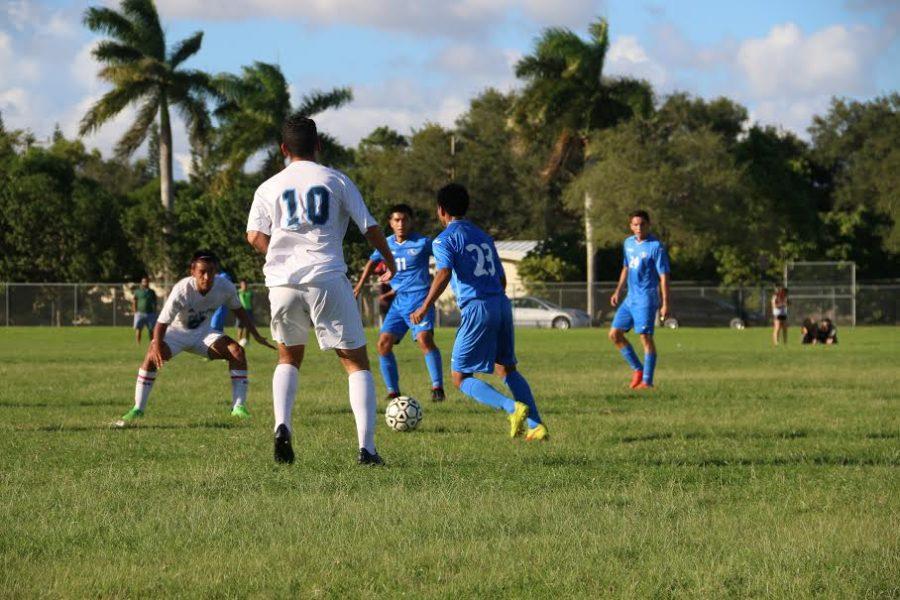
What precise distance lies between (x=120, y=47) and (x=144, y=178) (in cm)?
4815

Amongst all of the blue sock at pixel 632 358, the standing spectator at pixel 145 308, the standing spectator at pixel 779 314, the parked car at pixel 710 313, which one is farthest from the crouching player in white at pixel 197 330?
the parked car at pixel 710 313

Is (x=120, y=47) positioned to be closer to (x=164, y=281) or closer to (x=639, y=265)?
(x=164, y=281)

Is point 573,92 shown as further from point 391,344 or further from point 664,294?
Answer: point 391,344

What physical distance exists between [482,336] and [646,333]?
6089 mm

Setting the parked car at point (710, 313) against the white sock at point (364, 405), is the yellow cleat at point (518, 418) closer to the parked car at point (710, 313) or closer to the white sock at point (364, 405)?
the white sock at point (364, 405)

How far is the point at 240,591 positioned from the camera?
4.43m

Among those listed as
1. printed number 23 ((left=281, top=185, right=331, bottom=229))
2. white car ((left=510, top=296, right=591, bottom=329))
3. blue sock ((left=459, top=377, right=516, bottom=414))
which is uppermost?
printed number 23 ((left=281, top=185, right=331, bottom=229))

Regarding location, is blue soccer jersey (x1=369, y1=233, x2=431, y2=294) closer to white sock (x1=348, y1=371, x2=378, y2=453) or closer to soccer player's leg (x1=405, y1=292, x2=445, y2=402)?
soccer player's leg (x1=405, y1=292, x2=445, y2=402)

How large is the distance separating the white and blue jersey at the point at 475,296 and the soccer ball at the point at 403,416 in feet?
2.56

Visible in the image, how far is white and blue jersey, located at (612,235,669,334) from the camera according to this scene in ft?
49.2

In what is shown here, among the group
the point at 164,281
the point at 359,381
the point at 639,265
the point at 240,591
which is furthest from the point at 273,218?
the point at 164,281

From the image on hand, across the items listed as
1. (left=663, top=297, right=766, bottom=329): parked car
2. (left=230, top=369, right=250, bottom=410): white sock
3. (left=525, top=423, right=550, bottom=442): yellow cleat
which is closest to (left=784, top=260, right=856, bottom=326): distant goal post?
(left=663, top=297, right=766, bottom=329): parked car

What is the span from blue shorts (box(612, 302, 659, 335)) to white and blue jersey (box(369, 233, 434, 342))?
9.83 feet

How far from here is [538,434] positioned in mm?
9031
